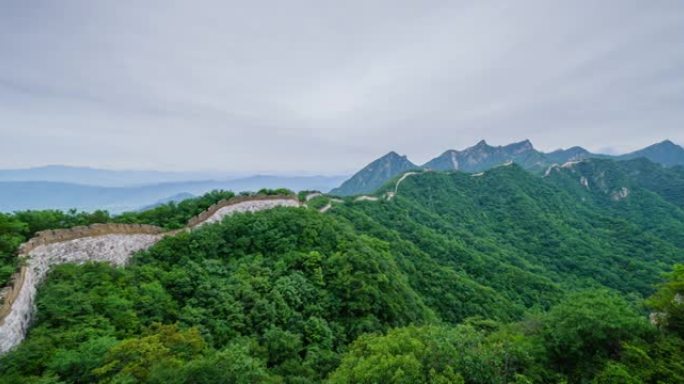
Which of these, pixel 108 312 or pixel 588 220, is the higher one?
pixel 108 312

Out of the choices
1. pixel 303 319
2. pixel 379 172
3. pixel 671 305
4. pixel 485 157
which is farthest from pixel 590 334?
pixel 485 157

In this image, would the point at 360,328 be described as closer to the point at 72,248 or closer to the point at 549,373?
the point at 549,373

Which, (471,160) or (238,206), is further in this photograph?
(471,160)

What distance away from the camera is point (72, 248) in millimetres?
13148

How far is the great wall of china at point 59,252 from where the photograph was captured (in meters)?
8.77

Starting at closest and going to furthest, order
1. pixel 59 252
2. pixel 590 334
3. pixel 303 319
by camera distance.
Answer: pixel 590 334 → pixel 59 252 → pixel 303 319

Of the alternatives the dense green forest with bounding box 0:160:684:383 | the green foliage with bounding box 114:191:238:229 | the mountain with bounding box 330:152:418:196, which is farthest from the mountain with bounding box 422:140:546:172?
the green foliage with bounding box 114:191:238:229

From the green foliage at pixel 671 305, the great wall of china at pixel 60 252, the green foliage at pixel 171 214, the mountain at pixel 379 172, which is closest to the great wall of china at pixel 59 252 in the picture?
the great wall of china at pixel 60 252

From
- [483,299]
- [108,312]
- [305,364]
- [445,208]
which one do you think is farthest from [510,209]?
[108,312]

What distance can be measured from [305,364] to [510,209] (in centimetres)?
7612

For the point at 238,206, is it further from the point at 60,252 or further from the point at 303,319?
the point at 303,319

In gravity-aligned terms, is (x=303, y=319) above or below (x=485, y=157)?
below

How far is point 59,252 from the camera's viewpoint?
1255 cm

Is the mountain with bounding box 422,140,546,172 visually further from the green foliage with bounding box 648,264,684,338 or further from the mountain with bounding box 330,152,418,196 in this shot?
the green foliage with bounding box 648,264,684,338
